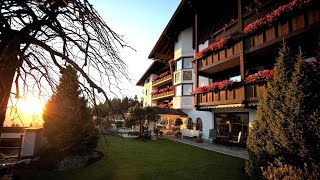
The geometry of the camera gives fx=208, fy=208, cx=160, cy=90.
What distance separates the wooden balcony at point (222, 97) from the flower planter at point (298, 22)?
4255mm

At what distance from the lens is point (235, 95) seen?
44.2 ft

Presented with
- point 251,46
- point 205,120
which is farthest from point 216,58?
point 205,120

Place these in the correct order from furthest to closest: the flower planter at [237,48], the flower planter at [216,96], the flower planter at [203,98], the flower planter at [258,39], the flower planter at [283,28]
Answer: the flower planter at [203,98], the flower planter at [216,96], the flower planter at [237,48], the flower planter at [258,39], the flower planter at [283,28]

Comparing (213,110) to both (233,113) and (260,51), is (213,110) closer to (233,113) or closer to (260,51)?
(233,113)

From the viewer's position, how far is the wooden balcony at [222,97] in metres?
13.1

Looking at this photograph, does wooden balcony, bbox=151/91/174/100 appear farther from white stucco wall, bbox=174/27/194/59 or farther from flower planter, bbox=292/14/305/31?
flower planter, bbox=292/14/305/31

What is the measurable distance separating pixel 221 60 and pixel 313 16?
20.2ft

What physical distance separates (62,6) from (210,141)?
18.6 m

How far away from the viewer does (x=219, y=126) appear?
1905 centimetres

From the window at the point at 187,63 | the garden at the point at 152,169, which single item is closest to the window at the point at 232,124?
the garden at the point at 152,169

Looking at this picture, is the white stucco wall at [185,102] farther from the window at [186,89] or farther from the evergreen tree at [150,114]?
the evergreen tree at [150,114]

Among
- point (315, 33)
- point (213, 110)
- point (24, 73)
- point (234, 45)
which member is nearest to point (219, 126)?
point (213, 110)

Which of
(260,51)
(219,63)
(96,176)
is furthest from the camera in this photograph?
(219,63)

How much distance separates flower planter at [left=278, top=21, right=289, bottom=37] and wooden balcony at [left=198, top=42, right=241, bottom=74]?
9.55 feet
